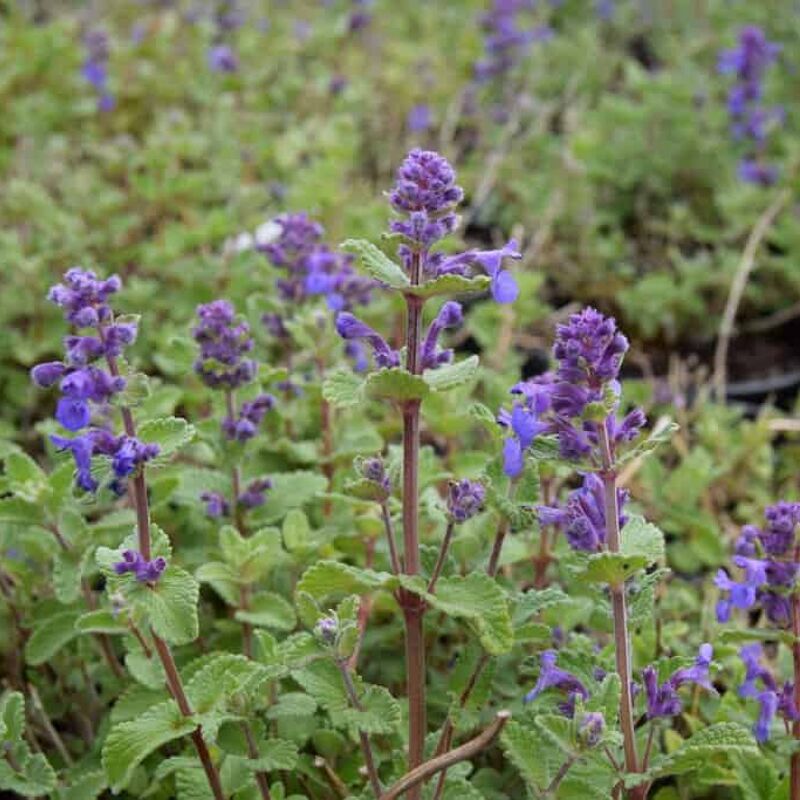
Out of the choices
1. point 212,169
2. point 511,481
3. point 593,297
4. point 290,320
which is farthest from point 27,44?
point 511,481

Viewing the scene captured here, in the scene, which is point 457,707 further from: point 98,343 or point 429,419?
point 429,419

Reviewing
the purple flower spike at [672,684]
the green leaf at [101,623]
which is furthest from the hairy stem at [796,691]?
the green leaf at [101,623]

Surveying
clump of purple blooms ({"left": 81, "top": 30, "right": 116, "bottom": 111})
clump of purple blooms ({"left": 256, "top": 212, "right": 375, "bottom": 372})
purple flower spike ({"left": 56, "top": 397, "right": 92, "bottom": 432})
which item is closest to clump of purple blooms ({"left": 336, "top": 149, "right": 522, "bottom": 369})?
purple flower spike ({"left": 56, "top": 397, "right": 92, "bottom": 432})

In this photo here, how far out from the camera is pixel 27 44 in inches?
201

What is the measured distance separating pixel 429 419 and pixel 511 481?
89 centimetres

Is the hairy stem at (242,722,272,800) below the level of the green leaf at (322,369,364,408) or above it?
below

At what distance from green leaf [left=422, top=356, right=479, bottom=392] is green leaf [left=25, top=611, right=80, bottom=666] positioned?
2.91ft

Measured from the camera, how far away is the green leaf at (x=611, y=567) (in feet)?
5.13

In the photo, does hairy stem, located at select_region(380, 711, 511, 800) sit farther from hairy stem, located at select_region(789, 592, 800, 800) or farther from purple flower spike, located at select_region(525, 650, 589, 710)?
hairy stem, located at select_region(789, 592, 800, 800)

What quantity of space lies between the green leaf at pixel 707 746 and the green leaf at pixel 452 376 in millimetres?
558

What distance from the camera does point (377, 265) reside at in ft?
5.19

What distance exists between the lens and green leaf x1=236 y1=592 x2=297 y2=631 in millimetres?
2105

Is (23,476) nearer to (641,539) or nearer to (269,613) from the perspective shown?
(269,613)

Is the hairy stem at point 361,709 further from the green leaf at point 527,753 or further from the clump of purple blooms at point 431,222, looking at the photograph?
the clump of purple blooms at point 431,222
